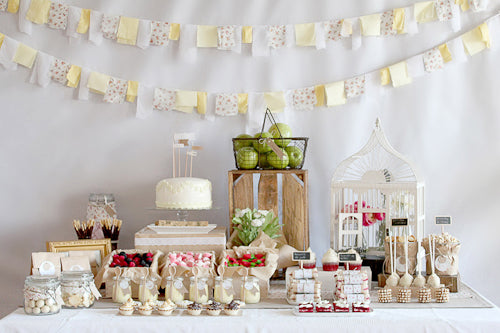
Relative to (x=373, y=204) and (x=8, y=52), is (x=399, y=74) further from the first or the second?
(x=8, y=52)

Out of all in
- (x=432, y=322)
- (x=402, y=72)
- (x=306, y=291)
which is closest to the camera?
(x=432, y=322)

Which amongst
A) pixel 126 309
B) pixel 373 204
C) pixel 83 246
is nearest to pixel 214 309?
pixel 126 309

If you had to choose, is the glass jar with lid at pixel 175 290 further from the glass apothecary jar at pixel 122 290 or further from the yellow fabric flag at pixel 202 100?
the yellow fabric flag at pixel 202 100

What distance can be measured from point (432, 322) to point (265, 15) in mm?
1792

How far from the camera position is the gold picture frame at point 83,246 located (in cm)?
279

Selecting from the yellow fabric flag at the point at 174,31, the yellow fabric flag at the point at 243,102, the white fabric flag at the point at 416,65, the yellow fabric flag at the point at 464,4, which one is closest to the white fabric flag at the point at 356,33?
the white fabric flag at the point at 416,65

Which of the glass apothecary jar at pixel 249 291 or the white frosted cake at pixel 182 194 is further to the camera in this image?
the white frosted cake at pixel 182 194

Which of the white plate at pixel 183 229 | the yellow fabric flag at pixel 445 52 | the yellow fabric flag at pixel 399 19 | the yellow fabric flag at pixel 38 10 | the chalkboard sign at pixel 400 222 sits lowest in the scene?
the white plate at pixel 183 229

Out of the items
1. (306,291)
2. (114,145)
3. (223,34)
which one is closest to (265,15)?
(223,34)

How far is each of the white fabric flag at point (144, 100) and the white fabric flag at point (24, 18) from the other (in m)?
0.66

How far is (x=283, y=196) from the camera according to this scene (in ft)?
10.1

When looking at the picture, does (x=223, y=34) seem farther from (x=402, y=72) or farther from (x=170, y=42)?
(x=402, y=72)

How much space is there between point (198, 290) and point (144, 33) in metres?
1.44

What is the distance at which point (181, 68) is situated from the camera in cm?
324
